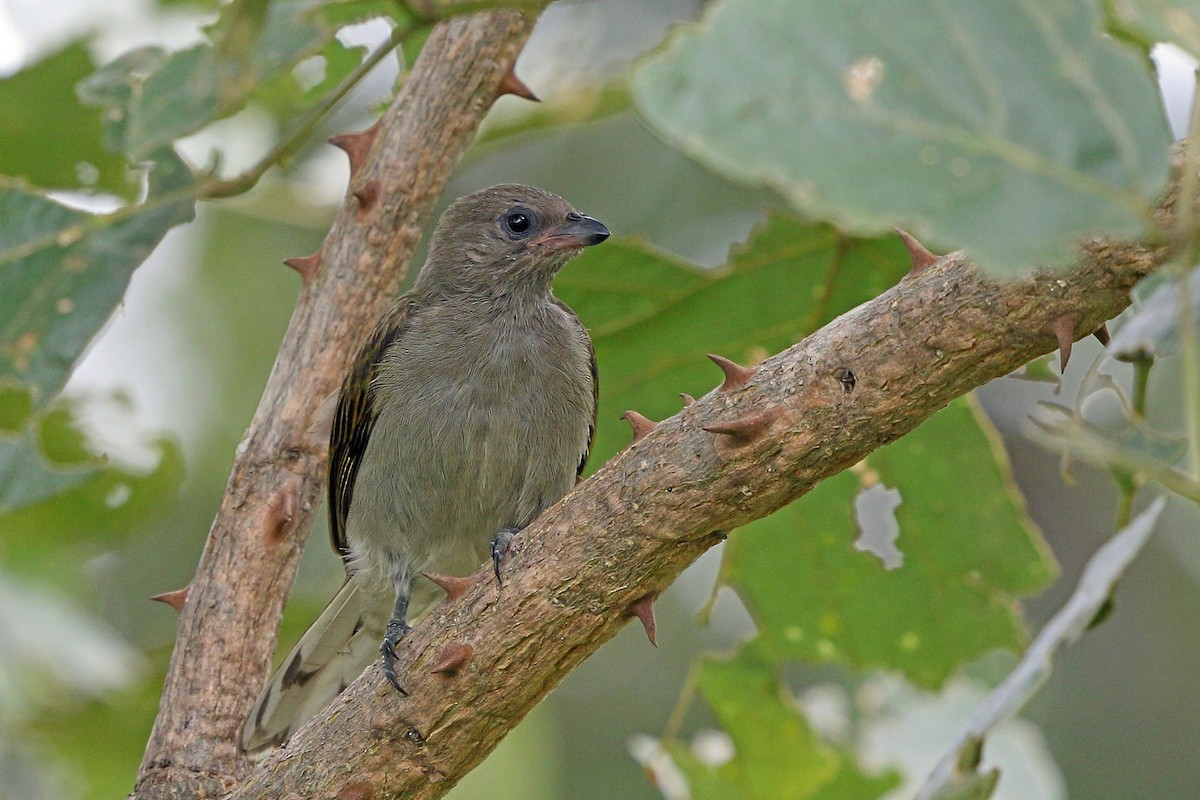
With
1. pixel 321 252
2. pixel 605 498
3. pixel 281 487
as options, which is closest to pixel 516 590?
pixel 605 498

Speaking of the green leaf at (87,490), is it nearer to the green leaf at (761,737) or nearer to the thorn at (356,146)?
the thorn at (356,146)

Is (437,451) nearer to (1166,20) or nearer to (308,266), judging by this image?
(308,266)

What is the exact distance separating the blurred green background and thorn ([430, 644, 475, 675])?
125cm

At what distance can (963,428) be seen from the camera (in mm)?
4215

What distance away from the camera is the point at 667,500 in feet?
8.59

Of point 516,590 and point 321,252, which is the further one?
point 321,252

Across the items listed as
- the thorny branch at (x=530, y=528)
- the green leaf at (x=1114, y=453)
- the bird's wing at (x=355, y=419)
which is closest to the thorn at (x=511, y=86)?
the thorny branch at (x=530, y=528)

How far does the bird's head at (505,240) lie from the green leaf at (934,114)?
334 centimetres

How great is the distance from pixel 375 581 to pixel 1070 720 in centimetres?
739

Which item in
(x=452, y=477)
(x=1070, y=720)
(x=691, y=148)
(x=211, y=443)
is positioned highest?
(x=691, y=148)

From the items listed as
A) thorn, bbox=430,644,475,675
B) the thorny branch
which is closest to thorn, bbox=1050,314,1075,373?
the thorny branch

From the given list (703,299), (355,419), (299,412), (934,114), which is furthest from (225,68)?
(355,419)

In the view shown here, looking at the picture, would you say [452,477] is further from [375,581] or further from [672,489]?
[672,489]

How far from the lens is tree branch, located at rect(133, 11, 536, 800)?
3.35 metres
